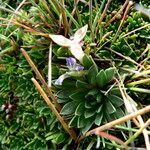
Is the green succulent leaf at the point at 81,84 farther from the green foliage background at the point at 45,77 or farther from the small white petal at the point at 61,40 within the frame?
the small white petal at the point at 61,40

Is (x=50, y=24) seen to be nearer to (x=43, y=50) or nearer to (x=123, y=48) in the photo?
(x=43, y=50)

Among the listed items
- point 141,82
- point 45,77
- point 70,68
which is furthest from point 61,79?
point 141,82

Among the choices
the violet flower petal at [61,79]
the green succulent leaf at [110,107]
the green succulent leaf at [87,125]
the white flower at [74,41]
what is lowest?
the green succulent leaf at [87,125]

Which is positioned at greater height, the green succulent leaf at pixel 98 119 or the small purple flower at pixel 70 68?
the small purple flower at pixel 70 68

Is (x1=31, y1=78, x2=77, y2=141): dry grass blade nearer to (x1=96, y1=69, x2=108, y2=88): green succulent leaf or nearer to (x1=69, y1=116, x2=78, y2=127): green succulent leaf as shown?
(x1=69, y1=116, x2=78, y2=127): green succulent leaf

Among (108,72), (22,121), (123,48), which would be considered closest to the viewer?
(108,72)

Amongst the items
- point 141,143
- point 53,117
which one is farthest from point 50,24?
point 141,143

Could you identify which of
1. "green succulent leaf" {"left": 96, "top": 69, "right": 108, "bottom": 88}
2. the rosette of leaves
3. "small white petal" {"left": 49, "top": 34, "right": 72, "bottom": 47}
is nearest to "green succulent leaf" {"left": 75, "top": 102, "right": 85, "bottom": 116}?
the rosette of leaves

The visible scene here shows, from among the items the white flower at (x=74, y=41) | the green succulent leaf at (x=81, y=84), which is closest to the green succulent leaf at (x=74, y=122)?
the green succulent leaf at (x=81, y=84)

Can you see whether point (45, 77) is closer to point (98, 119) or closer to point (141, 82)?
point (98, 119)
